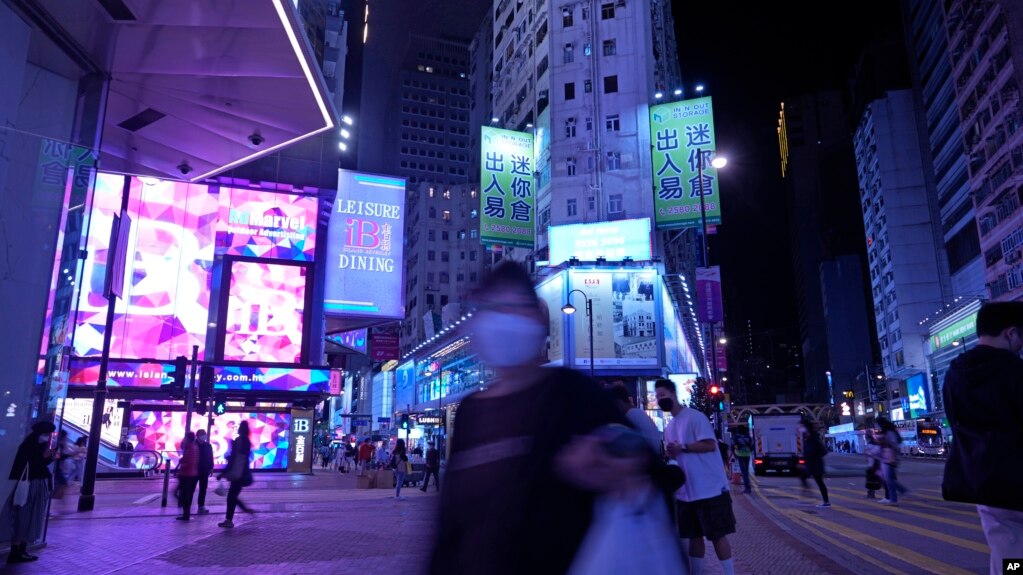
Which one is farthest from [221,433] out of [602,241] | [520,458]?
[520,458]

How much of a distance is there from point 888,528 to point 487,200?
29307mm

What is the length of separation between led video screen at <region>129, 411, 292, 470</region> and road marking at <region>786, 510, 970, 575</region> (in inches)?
1044

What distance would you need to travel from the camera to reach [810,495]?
1767cm

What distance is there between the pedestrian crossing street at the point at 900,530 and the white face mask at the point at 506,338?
6.88 m

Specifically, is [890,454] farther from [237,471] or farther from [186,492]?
[186,492]

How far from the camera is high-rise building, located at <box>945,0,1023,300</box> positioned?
48781 mm

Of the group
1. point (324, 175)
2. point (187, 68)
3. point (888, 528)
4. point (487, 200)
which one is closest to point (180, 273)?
point (324, 175)

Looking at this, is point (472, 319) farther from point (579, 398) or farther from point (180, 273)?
point (180, 273)

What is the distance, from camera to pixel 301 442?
34312 millimetres

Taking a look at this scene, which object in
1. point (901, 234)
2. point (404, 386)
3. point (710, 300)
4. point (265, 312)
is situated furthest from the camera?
point (901, 234)

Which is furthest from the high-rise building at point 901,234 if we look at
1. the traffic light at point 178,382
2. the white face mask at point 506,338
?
the white face mask at point 506,338

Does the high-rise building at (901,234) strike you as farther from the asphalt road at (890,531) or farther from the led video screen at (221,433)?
the asphalt road at (890,531)

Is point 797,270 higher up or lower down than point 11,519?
higher up

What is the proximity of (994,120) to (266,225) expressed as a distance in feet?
177
